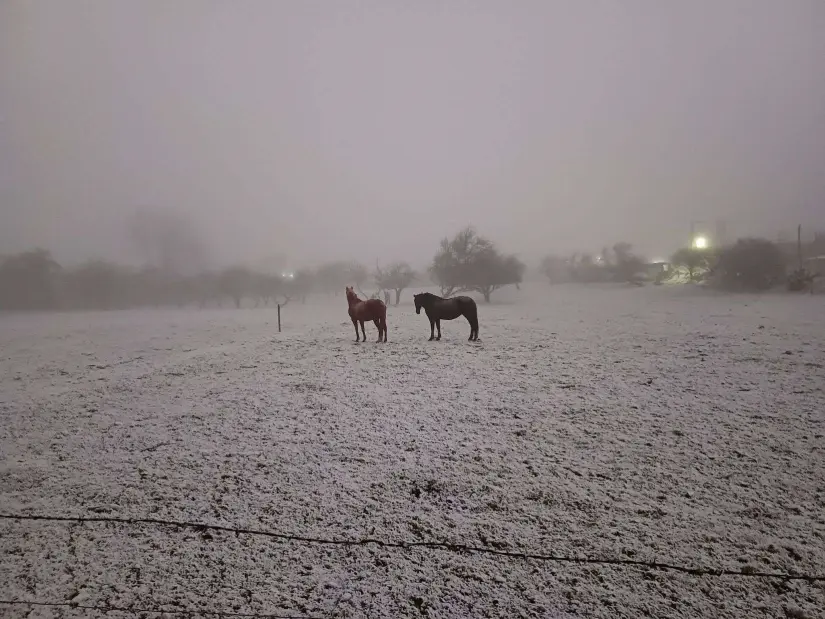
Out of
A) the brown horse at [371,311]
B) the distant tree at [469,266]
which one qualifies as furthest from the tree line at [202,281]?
the brown horse at [371,311]

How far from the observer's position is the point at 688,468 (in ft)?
12.4

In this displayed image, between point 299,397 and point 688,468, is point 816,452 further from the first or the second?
point 299,397

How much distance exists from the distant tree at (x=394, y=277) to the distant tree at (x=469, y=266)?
114 inches

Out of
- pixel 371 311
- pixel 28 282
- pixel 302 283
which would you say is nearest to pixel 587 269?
pixel 302 283

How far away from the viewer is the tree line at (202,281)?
69.9 ft

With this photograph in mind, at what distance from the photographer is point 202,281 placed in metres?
28.1

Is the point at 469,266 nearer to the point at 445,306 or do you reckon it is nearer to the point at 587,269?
the point at 445,306

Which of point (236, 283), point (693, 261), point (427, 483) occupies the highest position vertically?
point (693, 261)

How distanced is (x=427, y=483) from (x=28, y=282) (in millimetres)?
29796

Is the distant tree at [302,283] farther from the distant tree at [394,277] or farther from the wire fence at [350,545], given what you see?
the wire fence at [350,545]

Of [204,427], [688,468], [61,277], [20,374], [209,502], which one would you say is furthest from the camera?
[61,277]

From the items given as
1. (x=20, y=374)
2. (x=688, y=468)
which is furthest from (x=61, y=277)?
(x=688, y=468)

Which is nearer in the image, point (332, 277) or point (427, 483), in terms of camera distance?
point (427, 483)

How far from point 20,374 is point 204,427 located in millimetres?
7533
